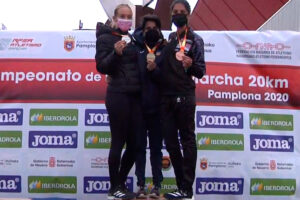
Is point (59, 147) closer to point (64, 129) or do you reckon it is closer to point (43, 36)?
point (64, 129)

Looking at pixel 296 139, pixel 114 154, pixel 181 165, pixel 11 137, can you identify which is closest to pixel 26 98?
pixel 11 137

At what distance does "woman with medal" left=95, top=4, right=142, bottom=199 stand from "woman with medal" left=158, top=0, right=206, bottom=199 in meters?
0.28

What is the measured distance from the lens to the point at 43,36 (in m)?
6.53

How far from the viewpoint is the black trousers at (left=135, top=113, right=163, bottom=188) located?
523 cm

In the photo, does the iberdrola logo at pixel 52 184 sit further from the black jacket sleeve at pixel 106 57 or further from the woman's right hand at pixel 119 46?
the woman's right hand at pixel 119 46

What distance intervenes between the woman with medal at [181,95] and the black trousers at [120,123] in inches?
11.0

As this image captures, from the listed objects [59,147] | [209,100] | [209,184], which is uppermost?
[209,100]

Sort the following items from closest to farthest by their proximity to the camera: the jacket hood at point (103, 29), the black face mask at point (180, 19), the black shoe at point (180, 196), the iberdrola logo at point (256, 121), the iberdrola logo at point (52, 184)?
the black shoe at point (180, 196)
the black face mask at point (180, 19)
the jacket hood at point (103, 29)
the iberdrola logo at point (52, 184)
the iberdrola logo at point (256, 121)

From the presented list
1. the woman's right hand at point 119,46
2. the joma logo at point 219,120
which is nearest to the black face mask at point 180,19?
the woman's right hand at point 119,46

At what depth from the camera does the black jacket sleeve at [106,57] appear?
5.05 m

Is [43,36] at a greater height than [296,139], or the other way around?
[43,36]

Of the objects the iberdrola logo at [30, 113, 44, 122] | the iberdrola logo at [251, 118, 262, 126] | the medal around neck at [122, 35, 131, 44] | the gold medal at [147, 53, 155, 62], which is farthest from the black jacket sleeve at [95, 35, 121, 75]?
the iberdrola logo at [251, 118, 262, 126]

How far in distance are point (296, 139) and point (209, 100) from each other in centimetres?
113

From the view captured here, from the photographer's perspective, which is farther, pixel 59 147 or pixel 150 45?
pixel 59 147
